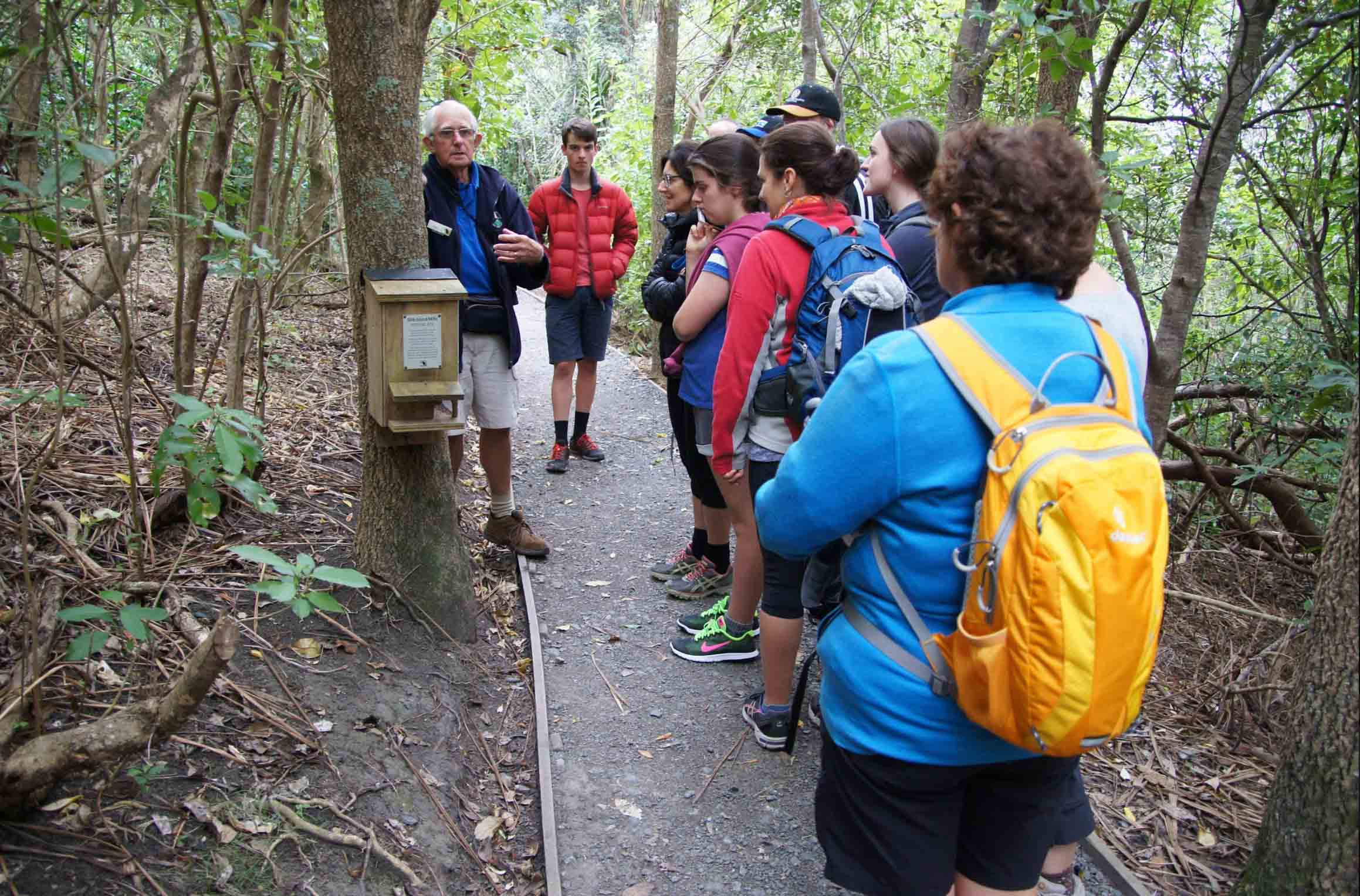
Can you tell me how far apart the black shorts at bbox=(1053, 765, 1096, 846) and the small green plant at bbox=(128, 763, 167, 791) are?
242 centimetres

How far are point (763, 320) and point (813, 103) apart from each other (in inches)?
82.0

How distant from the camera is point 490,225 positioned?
5055mm

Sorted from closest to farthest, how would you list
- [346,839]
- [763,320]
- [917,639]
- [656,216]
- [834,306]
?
[917,639]
[346,839]
[834,306]
[763,320]
[656,216]

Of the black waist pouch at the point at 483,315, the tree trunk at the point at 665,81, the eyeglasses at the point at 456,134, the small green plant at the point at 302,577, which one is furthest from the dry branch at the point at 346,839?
the tree trunk at the point at 665,81

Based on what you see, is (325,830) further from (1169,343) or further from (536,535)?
(1169,343)

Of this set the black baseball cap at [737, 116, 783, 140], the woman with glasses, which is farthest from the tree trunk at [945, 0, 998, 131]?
the woman with glasses

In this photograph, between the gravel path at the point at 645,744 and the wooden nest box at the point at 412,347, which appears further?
the wooden nest box at the point at 412,347

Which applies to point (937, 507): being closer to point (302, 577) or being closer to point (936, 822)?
point (936, 822)

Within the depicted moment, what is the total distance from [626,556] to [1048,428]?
4.11 metres

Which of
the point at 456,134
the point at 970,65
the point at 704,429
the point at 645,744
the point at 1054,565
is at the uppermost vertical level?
the point at 970,65

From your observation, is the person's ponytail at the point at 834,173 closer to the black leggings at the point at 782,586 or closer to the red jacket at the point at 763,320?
the red jacket at the point at 763,320

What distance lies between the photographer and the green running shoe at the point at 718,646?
4359 mm

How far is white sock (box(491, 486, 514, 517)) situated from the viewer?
532cm

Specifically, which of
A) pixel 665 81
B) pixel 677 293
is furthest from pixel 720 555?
pixel 665 81
